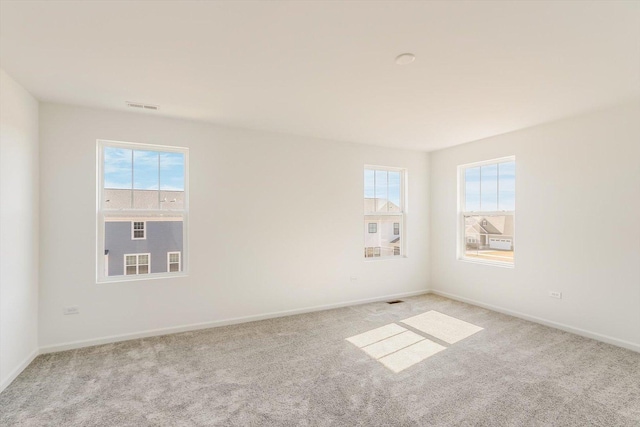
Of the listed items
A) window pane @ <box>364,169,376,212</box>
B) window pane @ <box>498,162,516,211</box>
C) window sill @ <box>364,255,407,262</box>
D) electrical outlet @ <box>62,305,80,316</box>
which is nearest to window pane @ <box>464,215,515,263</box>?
window pane @ <box>498,162,516,211</box>

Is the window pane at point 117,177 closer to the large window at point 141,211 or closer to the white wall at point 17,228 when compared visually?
the large window at point 141,211

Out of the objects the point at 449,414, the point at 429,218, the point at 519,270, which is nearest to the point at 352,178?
the point at 429,218

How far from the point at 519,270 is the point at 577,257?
72 cm

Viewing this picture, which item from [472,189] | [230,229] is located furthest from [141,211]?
[472,189]

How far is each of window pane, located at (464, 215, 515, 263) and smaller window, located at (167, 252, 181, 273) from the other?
436 cm

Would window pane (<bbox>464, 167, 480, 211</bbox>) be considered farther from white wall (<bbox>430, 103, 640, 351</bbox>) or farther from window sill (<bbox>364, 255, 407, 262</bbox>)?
window sill (<bbox>364, 255, 407, 262</bbox>)

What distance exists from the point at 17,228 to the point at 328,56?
3.04 meters

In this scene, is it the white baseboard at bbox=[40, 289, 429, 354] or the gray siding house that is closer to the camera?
the white baseboard at bbox=[40, 289, 429, 354]

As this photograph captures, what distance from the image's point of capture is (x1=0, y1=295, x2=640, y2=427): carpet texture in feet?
7.13

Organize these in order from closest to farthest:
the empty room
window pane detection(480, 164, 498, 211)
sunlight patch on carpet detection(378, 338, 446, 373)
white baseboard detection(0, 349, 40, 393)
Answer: the empty room < white baseboard detection(0, 349, 40, 393) < sunlight patch on carpet detection(378, 338, 446, 373) < window pane detection(480, 164, 498, 211)

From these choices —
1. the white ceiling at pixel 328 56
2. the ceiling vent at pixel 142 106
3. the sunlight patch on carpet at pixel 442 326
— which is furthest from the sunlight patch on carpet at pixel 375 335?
the ceiling vent at pixel 142 106

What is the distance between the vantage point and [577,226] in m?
3.70

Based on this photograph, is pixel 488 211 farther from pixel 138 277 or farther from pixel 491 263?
pixel 138 277

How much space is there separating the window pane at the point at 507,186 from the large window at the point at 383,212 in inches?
59.6
